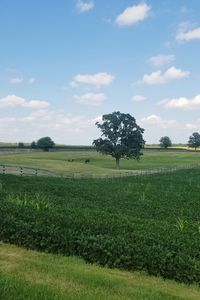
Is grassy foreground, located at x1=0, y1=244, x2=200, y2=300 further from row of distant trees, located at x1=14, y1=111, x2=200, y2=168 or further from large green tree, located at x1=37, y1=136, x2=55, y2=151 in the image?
large green tree, located at x1=37, y1=136, x2=55, y2=151

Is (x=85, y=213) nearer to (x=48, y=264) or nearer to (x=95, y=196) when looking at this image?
(x=48, y=264)

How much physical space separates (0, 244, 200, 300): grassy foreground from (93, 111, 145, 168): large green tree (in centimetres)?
9373

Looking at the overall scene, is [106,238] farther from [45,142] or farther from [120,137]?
[45,142]

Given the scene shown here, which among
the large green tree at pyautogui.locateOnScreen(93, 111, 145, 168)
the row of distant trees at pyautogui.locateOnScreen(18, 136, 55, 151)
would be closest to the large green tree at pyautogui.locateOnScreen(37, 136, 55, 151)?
the row of distant trees at pyautogui.locateOnScreen(18, 136, 55, 151)

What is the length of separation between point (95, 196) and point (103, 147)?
76933 millimetres

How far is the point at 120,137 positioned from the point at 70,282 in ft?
325

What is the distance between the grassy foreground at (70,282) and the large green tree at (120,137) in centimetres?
9373

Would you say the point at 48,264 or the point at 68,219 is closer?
the point at 48,264

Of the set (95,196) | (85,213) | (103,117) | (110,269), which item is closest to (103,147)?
(103,117)

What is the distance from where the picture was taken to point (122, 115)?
362 feet

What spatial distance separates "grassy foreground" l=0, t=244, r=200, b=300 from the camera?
8.26m

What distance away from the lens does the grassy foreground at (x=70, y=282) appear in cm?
826

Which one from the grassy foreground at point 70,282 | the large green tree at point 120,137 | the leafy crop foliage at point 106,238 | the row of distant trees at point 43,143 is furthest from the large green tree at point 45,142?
the grassy foreground at point 70,282

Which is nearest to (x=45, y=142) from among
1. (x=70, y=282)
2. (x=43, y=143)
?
(x=43, y=143)
